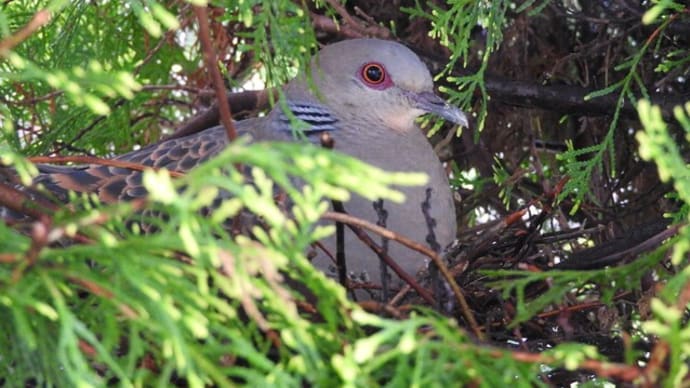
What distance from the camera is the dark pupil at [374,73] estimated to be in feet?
9.57

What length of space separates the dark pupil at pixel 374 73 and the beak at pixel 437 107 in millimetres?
102

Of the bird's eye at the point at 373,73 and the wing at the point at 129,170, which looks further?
the bird's eye at the point at 373,73

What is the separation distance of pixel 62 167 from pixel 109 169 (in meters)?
0.20

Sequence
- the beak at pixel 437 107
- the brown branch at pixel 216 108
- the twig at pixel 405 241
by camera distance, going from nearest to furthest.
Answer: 1. the twig at pixel 405 241
2. the beak at pixel 437 107
3. the brown branch at pixel 216 108

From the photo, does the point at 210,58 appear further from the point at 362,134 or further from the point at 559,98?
the point at 559,98

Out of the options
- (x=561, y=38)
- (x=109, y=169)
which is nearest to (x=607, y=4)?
(x=561, y=38)

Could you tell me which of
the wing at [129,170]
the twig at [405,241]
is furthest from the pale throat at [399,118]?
the twig at [405,241]

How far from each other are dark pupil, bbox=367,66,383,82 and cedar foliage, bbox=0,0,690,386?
0.19 metres

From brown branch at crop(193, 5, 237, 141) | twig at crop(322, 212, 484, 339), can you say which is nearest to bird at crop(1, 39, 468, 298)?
twig at crop(322, 212, 484, 339)

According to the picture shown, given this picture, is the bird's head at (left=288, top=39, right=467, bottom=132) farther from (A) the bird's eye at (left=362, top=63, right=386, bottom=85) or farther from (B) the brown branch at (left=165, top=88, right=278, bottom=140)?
(B) the brown branch at (left=165, top=88, right=278, bottom=140)

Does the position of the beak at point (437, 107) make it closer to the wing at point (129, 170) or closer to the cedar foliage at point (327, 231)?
the cedar foliage at point (327, 231)

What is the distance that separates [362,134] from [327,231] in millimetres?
1396

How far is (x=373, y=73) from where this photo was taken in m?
2.93

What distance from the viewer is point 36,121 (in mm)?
3371
